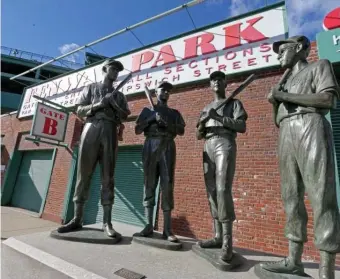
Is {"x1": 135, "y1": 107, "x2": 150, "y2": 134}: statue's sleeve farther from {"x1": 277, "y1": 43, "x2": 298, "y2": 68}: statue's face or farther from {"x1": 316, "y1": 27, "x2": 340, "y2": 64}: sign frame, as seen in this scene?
{"x1": 316, "y1": 27, "x2": 340, "y2": 64}: sign frame

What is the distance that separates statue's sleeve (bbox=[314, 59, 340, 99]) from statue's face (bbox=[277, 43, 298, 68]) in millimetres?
260

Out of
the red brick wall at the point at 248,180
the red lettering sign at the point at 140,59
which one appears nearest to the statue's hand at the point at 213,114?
the red brick wall at the point at 248,180

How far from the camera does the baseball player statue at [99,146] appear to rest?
125 inches

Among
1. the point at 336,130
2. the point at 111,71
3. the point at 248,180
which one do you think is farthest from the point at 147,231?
→ the point at 336,130

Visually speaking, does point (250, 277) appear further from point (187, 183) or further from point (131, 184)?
point (131, 184)

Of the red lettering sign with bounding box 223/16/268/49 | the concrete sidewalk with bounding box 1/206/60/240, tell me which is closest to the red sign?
the red lettering sign with bounding box 223/16/268/49

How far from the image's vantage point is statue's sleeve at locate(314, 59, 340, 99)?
2008mm

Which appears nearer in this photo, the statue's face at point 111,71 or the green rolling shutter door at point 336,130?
the statue's face at point 111,71

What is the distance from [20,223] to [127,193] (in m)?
3.40

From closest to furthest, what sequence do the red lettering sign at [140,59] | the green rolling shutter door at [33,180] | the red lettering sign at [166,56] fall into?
the red lettering sign at [166,56] < the red lettering sign at [140,59] < the green rolling shutter door at [33,180]

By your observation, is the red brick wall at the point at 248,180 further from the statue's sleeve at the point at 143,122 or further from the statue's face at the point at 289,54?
the statue's face at the point at 289,54

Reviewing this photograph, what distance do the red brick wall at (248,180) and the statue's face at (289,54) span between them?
3.04m

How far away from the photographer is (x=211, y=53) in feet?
20.9

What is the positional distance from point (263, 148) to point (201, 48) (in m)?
3.09
